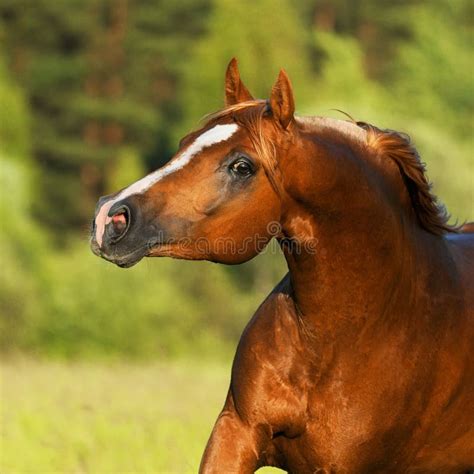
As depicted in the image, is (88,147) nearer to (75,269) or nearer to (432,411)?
(75,269)

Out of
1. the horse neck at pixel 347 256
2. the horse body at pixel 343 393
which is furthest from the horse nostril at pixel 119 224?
the horse body at pixel 343 393

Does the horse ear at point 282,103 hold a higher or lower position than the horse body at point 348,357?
higher

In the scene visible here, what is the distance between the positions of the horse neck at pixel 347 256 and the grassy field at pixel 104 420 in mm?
3088

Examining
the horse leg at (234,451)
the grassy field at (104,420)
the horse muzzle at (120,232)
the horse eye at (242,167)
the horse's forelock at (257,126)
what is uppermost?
the grassy field at (104,420)

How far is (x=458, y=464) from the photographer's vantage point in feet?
20.8

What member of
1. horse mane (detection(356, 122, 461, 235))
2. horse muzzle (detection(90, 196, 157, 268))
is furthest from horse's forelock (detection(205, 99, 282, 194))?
horse mane (detection(356, 122, 461, 235))

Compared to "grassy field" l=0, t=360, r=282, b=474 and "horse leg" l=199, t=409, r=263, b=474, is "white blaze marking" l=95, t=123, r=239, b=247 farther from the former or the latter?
"grassy field" l=0, t=360, r=282, b=474

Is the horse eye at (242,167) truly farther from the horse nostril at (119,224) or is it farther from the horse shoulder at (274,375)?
the horse shoulder at (274,375)

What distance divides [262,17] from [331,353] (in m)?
58.6

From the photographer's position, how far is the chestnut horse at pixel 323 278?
5477 mm

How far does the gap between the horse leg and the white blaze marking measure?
1128mm

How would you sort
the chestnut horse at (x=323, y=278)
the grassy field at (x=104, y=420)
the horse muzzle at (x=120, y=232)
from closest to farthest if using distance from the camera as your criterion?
the horse muzzle at (x=120, y=232), the chestnut horse at (x=323, y=278), the grassy field at (x=104, y=420)

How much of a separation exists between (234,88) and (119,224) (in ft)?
3.10

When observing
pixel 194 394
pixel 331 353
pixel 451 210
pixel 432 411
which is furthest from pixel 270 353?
pixel 451 210
